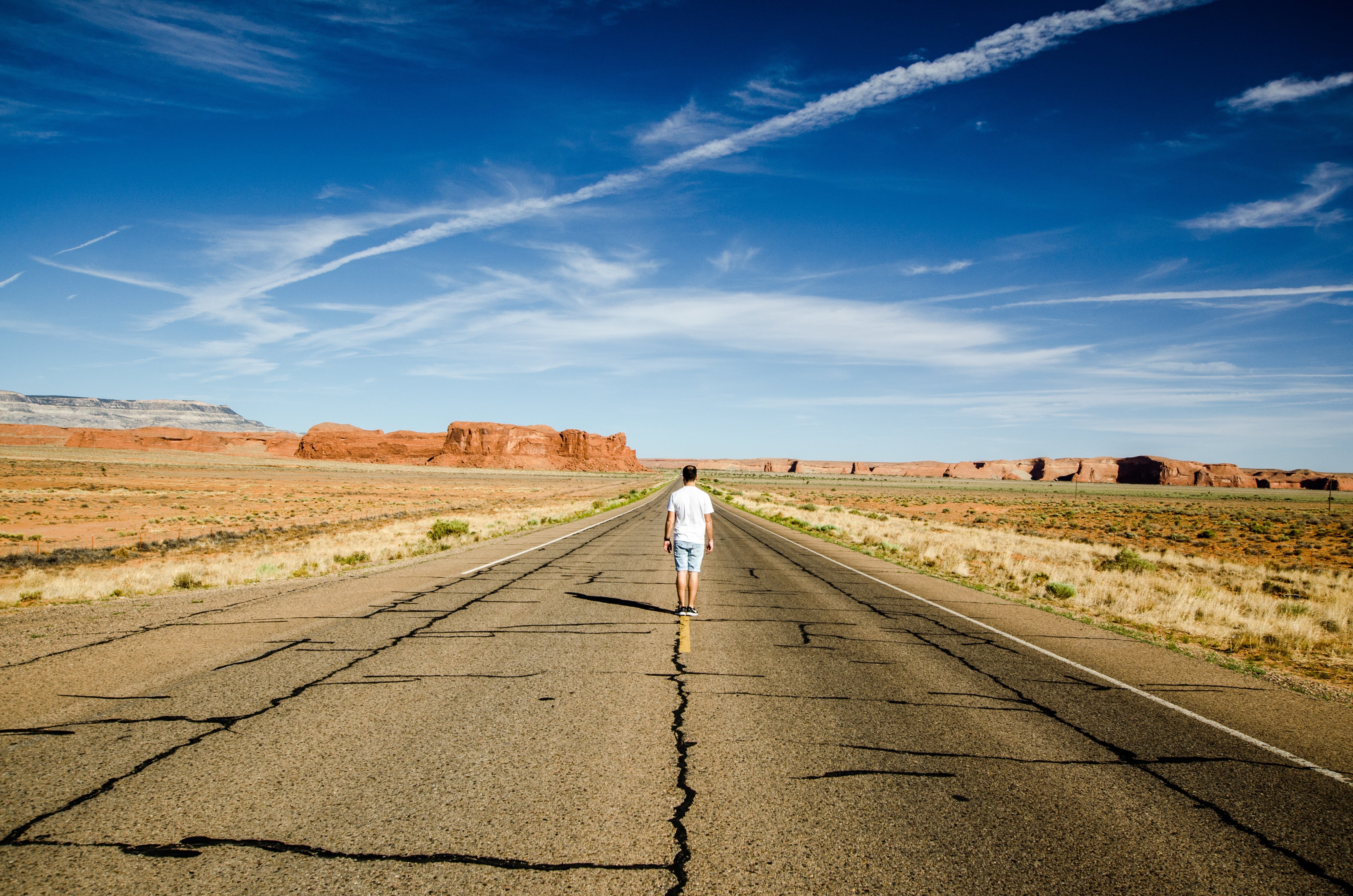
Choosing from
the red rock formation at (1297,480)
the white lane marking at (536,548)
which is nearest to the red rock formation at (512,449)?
the white lane marking at (536,548)

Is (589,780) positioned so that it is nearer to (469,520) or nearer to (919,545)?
(919,545)

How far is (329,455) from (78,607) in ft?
584

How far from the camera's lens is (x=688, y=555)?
28.3ft

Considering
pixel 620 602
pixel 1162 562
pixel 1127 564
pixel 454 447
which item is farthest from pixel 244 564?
pixel 454 447

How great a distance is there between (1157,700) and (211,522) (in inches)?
1381

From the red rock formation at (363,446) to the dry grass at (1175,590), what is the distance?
163217 mm

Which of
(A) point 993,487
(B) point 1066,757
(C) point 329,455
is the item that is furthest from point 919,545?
(C) point 329,455

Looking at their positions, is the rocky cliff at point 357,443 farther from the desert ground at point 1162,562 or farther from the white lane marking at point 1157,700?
the white lane marking at point 1157,700

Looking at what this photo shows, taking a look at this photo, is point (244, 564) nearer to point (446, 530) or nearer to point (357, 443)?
point (446, 530)

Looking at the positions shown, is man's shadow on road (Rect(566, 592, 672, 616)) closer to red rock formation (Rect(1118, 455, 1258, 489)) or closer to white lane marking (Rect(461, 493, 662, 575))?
white lane marking (Rect(461, 493, 662, 575))

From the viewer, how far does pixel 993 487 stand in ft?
419

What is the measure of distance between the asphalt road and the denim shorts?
98 cm

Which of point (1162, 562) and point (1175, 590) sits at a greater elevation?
point (1175, 590)

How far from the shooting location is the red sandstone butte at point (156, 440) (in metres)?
147
